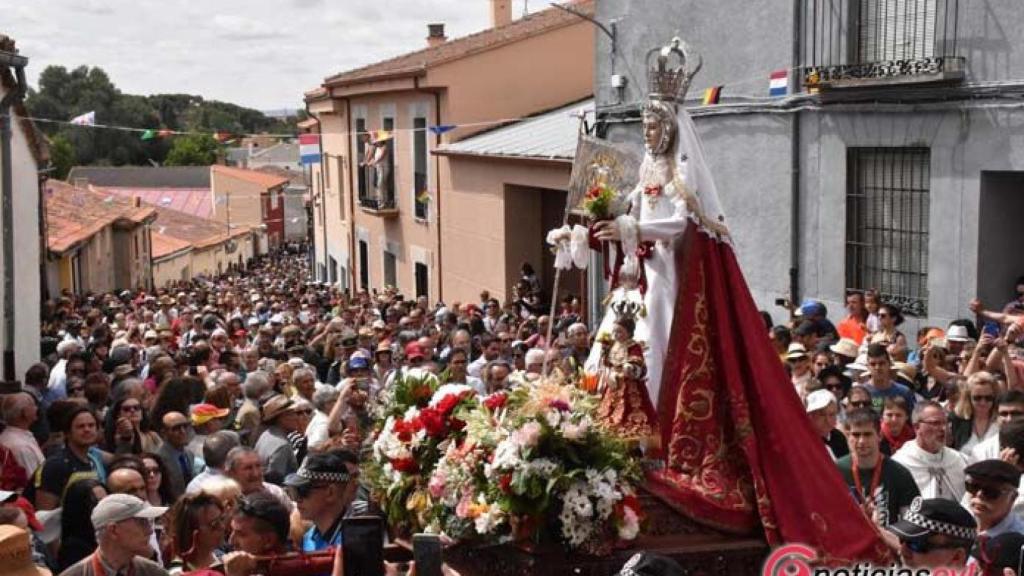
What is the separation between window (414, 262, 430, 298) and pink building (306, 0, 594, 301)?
1.1 inches

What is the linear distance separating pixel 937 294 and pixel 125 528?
858 cm

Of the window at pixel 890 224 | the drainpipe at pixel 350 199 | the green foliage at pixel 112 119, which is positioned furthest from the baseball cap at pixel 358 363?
the green foliage at pixel 112 119

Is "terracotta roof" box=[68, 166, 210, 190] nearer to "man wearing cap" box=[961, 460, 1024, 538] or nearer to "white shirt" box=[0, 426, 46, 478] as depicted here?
"white shirt" box=[0, 426, 46, 478]

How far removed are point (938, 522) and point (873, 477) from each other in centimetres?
158

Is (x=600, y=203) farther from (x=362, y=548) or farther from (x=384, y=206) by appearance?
(x=384, y=206)

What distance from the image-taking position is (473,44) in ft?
78.8

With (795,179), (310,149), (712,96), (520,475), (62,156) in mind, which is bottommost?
(520,475)

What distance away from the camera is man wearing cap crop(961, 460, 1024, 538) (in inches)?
211

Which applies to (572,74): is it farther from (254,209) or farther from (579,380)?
(254,209)

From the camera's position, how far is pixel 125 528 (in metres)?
5.05

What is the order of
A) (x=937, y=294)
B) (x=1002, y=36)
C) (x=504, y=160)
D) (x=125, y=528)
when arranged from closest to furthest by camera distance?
(x=125, y=528), (x=1002, y=36), (x=937, y=294), (x=504, y=160)

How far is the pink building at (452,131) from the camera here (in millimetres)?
22062

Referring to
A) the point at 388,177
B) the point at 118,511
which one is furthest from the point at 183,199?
the point at 118,511

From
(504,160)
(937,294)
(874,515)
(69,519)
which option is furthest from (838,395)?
(504,160)
